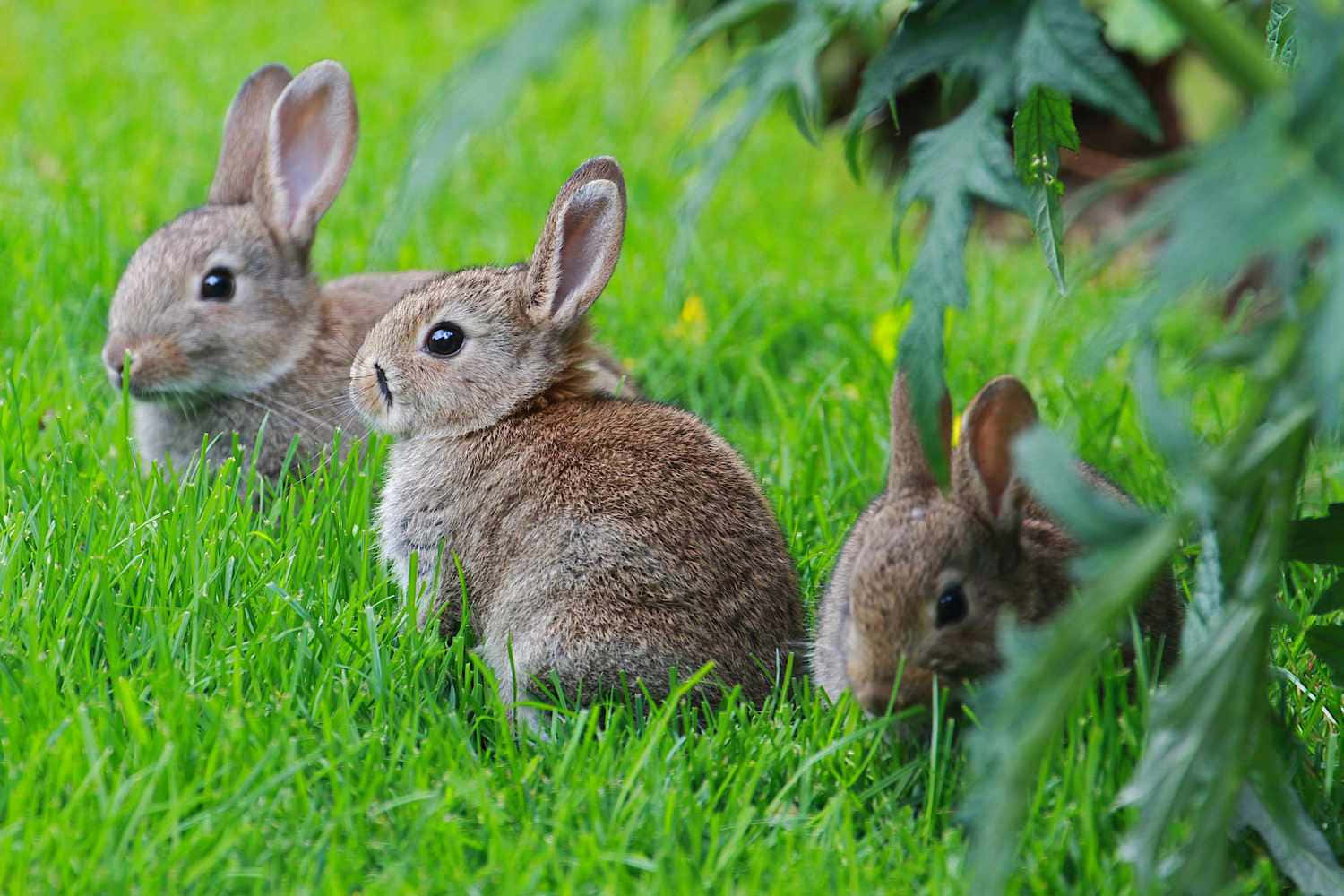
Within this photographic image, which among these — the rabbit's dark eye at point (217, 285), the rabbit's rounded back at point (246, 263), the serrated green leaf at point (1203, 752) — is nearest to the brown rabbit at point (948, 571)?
the serrated green leaf at point (1203, 752)

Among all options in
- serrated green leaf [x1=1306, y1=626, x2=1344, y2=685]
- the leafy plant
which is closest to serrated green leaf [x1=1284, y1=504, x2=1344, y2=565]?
the leafy plant

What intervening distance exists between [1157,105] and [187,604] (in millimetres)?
6308

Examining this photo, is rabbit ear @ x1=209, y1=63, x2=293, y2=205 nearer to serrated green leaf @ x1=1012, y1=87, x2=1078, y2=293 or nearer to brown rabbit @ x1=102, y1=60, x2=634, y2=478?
brown rabbit @ x1=102, y1=60, x2=634, y2=478

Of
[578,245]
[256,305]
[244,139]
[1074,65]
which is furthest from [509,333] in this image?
[1074,65]

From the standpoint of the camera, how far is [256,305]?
4.99 meters

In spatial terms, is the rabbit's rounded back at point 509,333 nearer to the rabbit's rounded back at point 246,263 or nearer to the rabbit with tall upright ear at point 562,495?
the rabbit with tall upright ear at point 562,495

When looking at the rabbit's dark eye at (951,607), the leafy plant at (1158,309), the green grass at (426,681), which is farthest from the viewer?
the rabbit's dark eye at (951,607)

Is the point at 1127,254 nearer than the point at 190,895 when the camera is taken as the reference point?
No

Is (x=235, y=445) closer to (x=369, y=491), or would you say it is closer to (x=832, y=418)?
(x=369, y=491)

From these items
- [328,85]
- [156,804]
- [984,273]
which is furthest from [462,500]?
[984,273]

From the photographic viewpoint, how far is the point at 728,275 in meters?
6.22

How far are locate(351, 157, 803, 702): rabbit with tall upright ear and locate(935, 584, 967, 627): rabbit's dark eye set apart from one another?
22.3 inches

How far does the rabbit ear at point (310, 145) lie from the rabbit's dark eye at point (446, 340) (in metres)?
1.30

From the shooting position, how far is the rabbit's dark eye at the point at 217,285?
495cm
